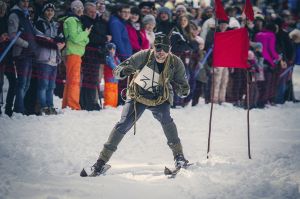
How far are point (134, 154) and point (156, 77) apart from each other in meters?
1.68

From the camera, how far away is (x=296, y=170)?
608cm

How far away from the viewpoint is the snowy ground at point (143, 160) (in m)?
5.39

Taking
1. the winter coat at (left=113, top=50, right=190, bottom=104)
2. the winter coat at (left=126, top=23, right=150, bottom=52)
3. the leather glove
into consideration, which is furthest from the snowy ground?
the winter coat at (left=126, top=23, right=150, bottom=52)

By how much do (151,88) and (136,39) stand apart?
17.9 ft

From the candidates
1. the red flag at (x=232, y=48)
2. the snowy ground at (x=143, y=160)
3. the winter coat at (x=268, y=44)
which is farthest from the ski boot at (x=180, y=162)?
the winter coat at (x=268, y=44)

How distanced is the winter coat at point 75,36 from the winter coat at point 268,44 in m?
5.64

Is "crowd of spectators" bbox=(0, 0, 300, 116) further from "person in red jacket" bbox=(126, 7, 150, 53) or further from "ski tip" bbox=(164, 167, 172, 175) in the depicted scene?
"ski tip" bbox=(164, 167, 172, 175)

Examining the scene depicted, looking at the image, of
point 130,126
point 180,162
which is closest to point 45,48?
point 130,126

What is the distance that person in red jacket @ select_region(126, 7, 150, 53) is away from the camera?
1145 centimetres

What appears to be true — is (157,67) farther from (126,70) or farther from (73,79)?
(73,79)

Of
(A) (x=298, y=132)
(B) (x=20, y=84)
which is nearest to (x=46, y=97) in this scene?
(B) (x=20, y=84)

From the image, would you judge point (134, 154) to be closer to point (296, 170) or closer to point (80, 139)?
point (80, 139)

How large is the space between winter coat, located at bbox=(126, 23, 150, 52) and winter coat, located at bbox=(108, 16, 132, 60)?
216 mm

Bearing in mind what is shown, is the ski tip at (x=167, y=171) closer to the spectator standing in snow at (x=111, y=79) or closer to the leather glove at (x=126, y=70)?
the leather glove at (x=126, y=70)
